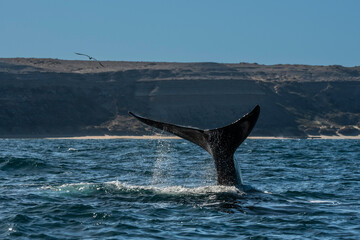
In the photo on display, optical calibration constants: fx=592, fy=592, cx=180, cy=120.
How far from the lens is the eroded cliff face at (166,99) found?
75.2 metres

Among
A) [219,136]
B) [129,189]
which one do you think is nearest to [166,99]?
[129,189]

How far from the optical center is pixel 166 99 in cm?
8406

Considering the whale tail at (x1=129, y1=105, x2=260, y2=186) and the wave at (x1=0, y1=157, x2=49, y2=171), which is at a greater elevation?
the whale tail at (x1=129, y1=105, x2=260, y2=186)

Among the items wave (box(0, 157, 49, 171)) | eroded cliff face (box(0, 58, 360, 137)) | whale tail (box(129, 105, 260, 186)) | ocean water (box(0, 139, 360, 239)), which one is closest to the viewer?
ocean water (box(0, 139, 360, 239))

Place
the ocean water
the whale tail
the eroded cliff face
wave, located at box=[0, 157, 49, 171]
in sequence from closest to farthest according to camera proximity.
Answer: the ocean water, the whale tail, wave, located at box=[0, 157, 49, 171], the eroded cliff face

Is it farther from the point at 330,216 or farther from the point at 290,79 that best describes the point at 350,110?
the point at 330,216

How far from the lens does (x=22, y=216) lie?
1077 centimetres

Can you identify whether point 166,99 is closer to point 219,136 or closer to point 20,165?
point 20,165

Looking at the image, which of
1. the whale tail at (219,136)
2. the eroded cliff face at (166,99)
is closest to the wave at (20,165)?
the whale tail at (219,136)

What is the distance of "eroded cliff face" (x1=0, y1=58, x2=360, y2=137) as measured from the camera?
2960 inches

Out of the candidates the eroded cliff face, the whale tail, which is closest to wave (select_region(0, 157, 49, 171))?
the whale tail

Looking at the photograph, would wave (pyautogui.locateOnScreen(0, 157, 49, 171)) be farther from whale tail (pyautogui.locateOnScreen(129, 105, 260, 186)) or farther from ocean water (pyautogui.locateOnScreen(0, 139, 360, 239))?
whale tail (pyautogui.locateOnScreen(129, 105, 260, 186))

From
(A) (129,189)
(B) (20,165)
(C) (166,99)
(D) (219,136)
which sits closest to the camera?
(D) (219,136)

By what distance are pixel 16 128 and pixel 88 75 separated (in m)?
21.1
